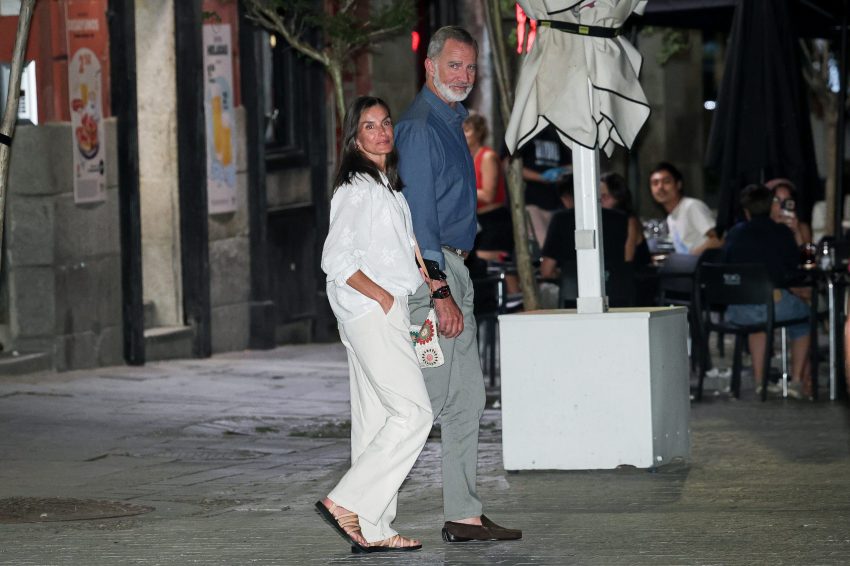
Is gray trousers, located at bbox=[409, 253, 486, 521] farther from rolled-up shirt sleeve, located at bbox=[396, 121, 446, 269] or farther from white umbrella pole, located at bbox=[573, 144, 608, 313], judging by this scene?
white umbrella pole, located at bbox=[573, 144, 608, 313]

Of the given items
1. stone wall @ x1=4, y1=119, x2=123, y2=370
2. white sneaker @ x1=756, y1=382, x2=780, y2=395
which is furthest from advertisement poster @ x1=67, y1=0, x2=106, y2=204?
white sneaker @ x1=756, y1=382, x2=780, y2=395

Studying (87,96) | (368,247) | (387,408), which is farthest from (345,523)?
(87,96)

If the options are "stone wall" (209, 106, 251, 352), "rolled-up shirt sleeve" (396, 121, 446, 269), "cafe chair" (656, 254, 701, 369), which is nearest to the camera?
"rolled-up shirt sleeve" (396, 121, 446, 269)

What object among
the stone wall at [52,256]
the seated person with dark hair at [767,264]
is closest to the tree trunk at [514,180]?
the seated person with dark hair at [767,264]

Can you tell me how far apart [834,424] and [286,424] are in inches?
133

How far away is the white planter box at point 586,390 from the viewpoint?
28.6 ft

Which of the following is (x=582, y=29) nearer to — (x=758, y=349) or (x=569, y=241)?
(x=569, y=241)

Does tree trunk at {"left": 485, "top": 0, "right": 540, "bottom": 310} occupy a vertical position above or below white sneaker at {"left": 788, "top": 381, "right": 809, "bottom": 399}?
above

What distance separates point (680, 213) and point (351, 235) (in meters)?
8.50

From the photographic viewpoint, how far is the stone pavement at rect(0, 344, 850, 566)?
6867 mm

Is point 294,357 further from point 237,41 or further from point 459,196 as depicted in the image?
point 459,196

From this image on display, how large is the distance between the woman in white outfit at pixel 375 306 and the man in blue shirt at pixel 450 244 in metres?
0.14

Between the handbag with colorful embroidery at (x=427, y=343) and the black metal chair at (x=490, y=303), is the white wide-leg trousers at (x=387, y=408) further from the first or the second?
the black metal chair at (x=490, y=303)

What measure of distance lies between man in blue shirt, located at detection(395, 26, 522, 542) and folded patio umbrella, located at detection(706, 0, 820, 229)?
22.0 ft
